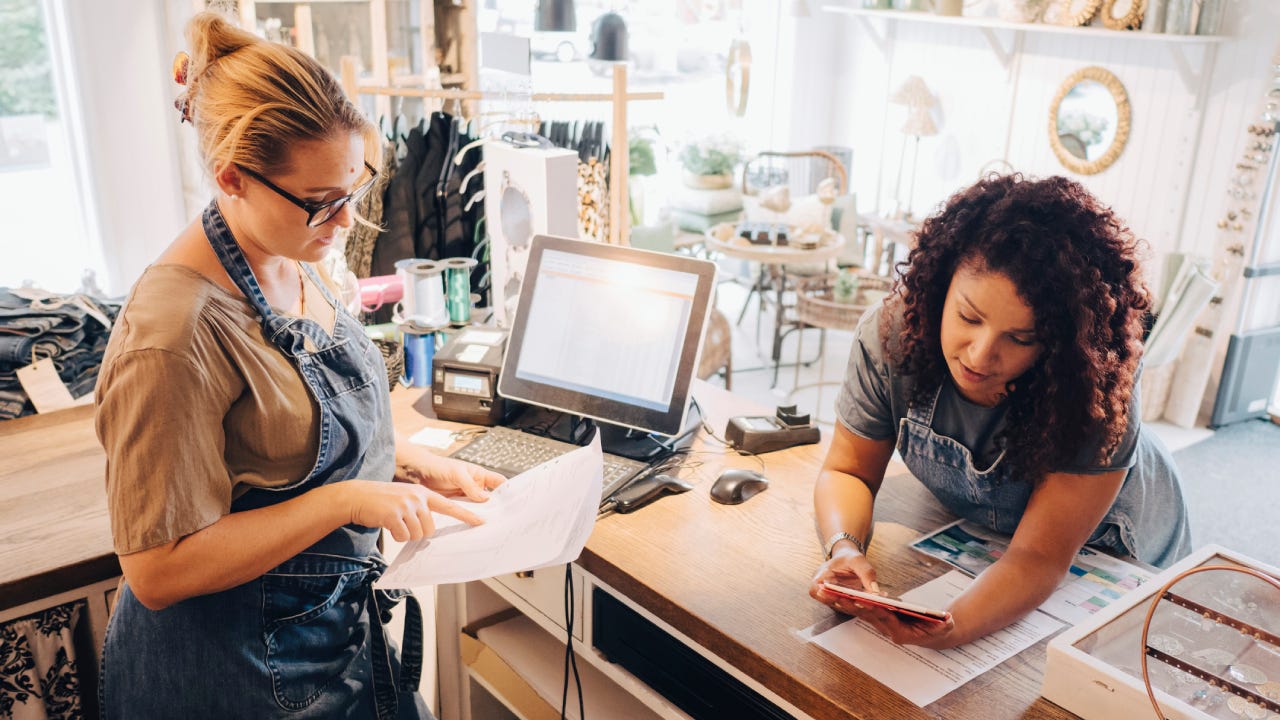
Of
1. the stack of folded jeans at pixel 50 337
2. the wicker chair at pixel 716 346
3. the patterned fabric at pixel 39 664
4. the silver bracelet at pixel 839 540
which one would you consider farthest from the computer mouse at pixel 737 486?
the wicker chair at pixel 716 346

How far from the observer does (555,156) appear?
2.27 meters

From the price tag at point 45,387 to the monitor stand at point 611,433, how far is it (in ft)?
3.12

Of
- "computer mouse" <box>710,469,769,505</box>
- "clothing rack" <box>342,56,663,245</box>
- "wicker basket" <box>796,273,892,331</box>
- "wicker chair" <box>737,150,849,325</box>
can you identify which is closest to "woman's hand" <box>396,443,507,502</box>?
"computer mouse" <box>710,469,769,505</box>

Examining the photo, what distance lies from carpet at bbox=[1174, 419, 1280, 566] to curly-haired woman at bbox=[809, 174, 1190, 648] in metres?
2.57

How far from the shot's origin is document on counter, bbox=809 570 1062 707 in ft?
4.11

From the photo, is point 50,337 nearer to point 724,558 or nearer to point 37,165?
point 724,558

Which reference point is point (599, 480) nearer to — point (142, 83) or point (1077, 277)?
point (1077, 277)

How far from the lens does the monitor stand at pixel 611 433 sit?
191cm

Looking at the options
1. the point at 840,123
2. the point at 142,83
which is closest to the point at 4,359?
the point at 142,83

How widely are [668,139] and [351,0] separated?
2.95 meters

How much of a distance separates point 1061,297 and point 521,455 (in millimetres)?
1006

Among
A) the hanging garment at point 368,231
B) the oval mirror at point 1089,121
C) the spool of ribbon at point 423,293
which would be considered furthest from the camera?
the oval mirror at point 1089,121

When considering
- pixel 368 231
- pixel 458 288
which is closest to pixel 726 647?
pixel 458 288

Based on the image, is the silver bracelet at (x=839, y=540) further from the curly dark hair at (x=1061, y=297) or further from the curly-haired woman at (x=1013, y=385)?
the curly dark hair at (x=1061, y=297)
